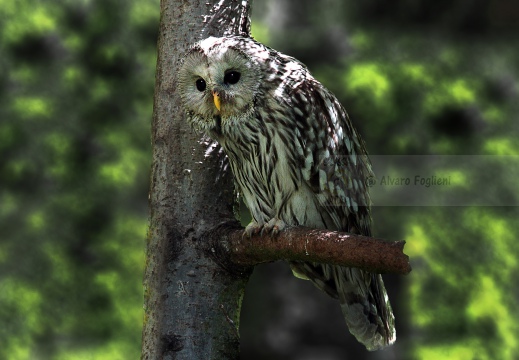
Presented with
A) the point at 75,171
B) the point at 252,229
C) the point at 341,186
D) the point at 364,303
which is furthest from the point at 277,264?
the point at 252,229

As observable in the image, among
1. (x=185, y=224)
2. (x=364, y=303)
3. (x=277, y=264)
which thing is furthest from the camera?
(x=277, y=264)

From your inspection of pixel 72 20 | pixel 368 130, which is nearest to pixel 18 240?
pixel 72 20

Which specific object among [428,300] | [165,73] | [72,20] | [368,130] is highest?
[72,20]

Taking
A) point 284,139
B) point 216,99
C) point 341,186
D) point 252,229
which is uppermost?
point 216,99

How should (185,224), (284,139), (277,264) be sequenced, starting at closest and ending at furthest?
1. (185,224)
2. (284,139)
3. (277,264)

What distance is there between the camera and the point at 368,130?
6180mm

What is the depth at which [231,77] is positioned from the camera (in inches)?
131

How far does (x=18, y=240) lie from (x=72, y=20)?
1706mm

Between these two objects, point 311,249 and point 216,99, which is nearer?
point 311,249

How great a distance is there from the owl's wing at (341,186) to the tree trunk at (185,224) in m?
0.37

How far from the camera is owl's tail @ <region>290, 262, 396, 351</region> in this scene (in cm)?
346

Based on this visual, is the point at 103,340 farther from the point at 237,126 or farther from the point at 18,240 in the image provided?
the point at 237,126

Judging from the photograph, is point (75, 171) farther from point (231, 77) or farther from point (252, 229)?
point (252, 229)

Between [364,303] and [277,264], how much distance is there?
8.90ft
